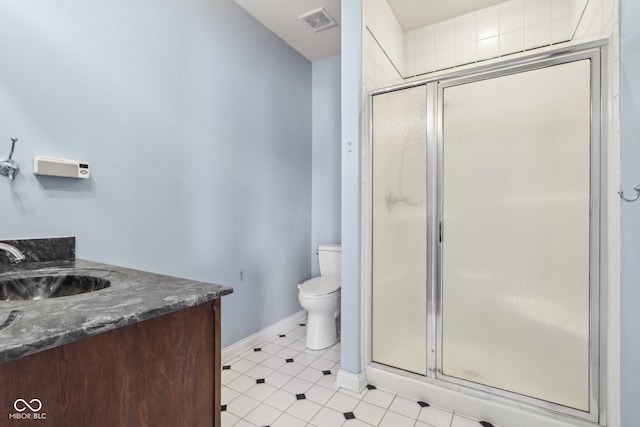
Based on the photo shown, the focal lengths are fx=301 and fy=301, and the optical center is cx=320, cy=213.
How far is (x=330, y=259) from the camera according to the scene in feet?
9.10

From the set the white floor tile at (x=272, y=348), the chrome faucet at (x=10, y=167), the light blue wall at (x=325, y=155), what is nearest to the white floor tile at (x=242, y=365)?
the white floor tile at (x=272, y=348)

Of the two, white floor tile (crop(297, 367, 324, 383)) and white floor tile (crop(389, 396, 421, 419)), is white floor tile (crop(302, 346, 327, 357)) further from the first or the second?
white floor tile (crop(389, 396, 421, 419))

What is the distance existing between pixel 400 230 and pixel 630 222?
99 centimetres

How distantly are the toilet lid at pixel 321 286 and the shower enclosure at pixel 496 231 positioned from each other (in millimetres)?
524

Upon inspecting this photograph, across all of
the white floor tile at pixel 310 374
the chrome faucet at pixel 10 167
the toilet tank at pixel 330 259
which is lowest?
the white floor tile at pixel 310 374

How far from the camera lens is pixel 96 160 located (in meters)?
1.50

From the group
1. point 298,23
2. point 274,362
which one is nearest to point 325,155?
point 298,23

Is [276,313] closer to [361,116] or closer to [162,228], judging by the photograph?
[162,228]

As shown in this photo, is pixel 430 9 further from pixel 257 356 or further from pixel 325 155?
pixel 257 356

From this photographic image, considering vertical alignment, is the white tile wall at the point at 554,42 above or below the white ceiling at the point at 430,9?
below

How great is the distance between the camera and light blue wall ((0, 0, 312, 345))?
1.30m

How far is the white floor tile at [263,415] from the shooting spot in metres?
1.54

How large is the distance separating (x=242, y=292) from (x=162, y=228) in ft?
2.70

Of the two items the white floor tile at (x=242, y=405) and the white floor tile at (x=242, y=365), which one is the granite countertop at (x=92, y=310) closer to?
the white floor tile at (x=242, y=405)
